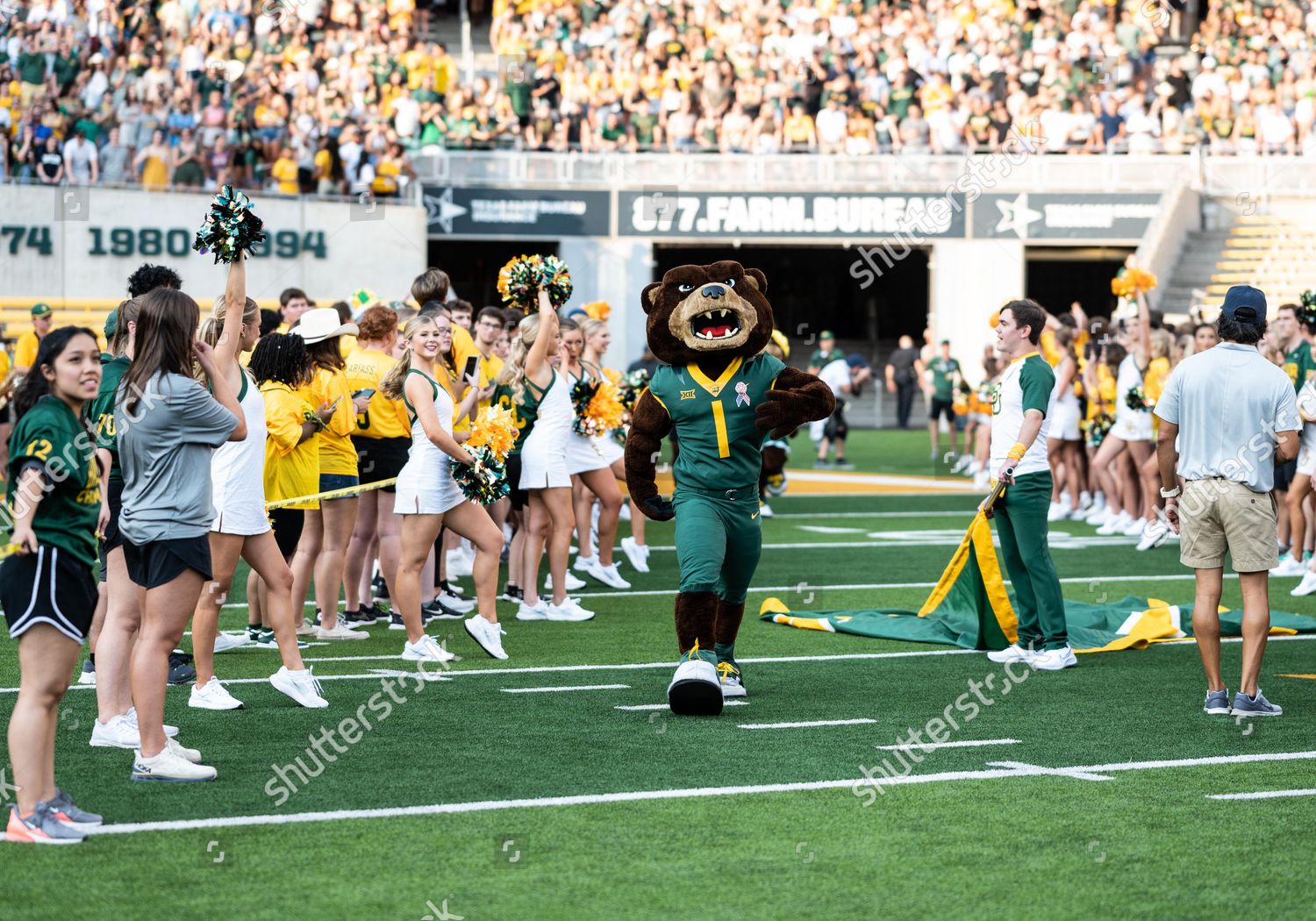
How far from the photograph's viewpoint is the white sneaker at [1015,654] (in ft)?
29.9

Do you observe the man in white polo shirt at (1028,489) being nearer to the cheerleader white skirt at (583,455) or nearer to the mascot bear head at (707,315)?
the mascot bear head at (707,315)

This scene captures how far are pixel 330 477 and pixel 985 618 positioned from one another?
363cm

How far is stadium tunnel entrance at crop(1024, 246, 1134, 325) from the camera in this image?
37.5m

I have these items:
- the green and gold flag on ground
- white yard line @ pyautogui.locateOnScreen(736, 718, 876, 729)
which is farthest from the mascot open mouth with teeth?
the green and gold flag on ground

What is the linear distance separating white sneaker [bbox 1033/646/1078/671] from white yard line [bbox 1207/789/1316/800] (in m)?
2.69

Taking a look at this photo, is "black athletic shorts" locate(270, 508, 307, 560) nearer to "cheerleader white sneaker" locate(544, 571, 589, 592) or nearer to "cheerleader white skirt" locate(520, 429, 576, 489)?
"cheerleader white skirt" locate(520, 429, 576, 489)

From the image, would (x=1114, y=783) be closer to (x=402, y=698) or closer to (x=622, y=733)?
(x=622, y=733)

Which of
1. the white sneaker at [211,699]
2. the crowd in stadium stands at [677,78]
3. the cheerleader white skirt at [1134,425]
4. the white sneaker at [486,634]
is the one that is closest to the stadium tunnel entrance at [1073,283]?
the crowd in stadium stands at [677,78]

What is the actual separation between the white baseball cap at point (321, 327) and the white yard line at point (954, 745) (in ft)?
13.0

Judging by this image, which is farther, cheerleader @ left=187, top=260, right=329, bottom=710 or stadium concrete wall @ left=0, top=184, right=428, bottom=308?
stadium concrete wall @ left=0, top=184, right=428, bottom=308

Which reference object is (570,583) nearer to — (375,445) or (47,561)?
(375,445)

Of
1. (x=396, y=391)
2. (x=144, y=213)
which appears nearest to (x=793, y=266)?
(x=144, y=213)

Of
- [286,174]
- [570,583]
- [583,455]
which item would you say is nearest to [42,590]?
[583,455]

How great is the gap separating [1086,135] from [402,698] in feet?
84.9
